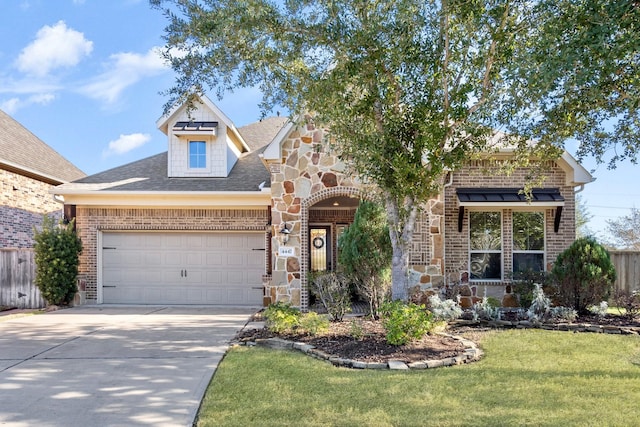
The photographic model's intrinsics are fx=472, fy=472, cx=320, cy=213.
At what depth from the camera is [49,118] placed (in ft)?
66.5

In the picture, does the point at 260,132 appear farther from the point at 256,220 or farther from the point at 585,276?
the point at 585,276

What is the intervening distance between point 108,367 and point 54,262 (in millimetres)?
7242

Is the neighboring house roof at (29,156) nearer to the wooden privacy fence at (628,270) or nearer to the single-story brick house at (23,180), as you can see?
the single-story brick house at (23,180)

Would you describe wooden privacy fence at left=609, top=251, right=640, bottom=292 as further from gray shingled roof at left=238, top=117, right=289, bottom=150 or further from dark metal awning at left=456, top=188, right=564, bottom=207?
gray shingled roof at left=238, top=117, right=289, bottom=150

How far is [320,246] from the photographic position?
51.4 feet

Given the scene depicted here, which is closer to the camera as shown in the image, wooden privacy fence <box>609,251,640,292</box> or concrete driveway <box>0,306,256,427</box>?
concrete driveway <box>0,306,256,427</box>

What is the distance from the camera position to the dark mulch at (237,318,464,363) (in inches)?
263

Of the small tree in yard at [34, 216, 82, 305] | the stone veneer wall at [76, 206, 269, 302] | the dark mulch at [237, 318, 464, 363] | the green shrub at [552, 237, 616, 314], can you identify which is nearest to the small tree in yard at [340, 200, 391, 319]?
the dark mulch at [237, 318, 464, 363]

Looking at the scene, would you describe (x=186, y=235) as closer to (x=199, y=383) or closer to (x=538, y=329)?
(x=199, y=383)

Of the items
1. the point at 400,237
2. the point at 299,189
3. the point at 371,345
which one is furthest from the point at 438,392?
the point at 299,189

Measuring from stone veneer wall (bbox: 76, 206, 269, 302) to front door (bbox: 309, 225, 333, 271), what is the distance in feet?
8.24

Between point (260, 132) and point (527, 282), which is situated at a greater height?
point (260, 132)

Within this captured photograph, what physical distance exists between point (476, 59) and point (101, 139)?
15370 millimetres

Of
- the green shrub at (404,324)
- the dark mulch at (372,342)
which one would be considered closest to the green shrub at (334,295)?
the dark mulch at (372,342)
